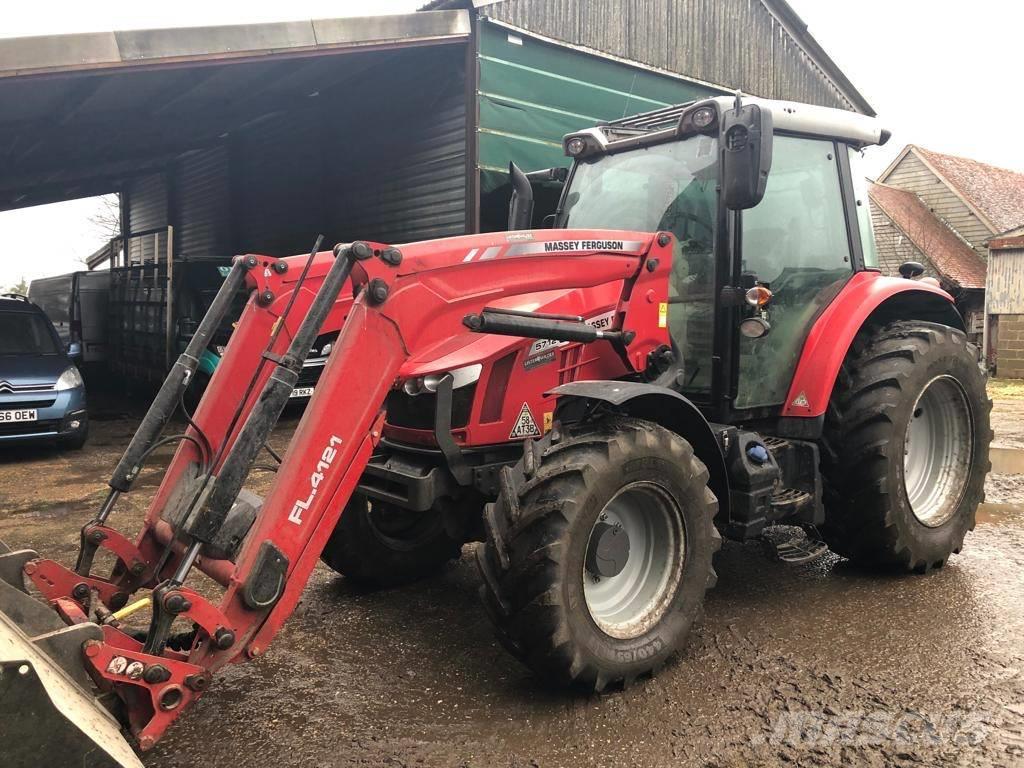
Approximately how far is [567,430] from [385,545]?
1443 mm

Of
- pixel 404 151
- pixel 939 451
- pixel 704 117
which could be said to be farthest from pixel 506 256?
pixel 404 151

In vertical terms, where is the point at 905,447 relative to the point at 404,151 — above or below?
below

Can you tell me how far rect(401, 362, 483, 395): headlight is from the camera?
3.21m

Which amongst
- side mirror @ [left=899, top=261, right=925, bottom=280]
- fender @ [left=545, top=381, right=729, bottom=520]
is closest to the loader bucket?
fender @ [left=545, top=381, right=729, bottom=520]

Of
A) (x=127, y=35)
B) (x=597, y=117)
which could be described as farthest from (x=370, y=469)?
Answer: (x=597, y=117)

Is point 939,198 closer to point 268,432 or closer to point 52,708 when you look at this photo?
point 268,432

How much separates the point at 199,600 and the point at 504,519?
1.05 meters

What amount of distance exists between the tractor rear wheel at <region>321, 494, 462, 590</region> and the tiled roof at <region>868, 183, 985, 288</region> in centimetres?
2353

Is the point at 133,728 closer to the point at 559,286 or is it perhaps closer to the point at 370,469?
the point at 370,469

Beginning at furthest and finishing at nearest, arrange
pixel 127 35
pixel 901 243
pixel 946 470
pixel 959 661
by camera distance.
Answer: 1. pixel 901 243
2. pixel 127 35
3. pixel 946 470
4. pixel 959 661

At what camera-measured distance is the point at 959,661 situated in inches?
128

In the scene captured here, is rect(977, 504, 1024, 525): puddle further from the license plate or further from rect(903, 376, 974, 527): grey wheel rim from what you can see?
the license plate

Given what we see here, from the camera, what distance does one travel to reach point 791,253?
4047 mm

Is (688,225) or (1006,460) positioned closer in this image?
(688,225)
